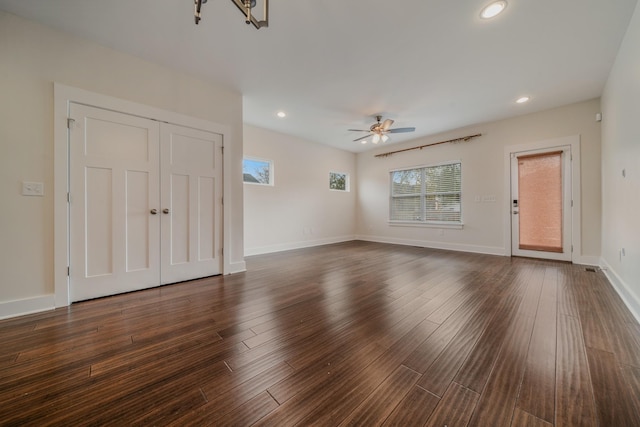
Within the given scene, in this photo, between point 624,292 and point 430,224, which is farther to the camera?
point 430,224

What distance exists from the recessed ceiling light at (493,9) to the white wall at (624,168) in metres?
1.16

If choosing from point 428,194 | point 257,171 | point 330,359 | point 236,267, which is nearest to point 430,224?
point 428,194

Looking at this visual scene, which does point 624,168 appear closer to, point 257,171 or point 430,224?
point 430,224

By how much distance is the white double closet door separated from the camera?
2389 millimetres

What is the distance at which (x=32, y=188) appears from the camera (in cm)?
215

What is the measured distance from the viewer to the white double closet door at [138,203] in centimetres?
239

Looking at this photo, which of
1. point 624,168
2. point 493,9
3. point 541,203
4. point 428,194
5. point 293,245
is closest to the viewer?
point 493,9

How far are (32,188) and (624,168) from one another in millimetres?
5958

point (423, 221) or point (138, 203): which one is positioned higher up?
point (138, 203)

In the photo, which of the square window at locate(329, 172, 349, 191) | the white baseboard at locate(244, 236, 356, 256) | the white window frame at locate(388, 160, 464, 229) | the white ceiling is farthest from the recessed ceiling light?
the white baseboard at locate(244, 236, 356, 256)

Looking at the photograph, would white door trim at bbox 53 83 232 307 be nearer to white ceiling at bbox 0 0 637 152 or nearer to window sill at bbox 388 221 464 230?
white ceiling at bbox 0 0 637 152

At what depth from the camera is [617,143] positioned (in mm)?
2727

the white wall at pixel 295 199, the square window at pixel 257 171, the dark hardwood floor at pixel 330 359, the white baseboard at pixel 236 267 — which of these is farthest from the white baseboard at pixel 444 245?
the white baseboard at pixel 236 267

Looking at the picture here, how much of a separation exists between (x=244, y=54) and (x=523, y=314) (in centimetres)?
389
